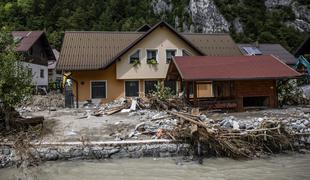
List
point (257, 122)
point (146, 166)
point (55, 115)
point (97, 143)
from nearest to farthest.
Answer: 1. point (146, 166)
2. point (97, 143)
3. point (257, 122)
4. point (55, 115)

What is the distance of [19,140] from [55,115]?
6.23 m

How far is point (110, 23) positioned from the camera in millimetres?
81125

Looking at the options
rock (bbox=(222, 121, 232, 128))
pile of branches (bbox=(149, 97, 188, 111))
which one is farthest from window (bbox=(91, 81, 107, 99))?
rock (bbox=(222, 121, 232, 128))

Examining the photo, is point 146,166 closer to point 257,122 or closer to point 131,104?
point 257,122

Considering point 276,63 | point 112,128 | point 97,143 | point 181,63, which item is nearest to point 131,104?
point 181,63

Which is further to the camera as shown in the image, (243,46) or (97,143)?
(243,46)

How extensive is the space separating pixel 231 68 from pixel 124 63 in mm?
8221

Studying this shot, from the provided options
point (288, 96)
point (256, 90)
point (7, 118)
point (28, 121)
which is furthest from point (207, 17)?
point (7, 118)

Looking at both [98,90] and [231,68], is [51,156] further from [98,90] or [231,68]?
[98,90]

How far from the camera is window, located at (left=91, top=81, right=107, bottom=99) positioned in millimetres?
25281

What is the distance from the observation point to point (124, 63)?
25359 mm

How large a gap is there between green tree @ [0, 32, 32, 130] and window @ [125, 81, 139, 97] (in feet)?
38.2

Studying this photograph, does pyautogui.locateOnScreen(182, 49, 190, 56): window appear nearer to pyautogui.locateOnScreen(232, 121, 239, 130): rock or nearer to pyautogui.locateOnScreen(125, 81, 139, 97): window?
pyautogui.locateOnScreen(125, 81, 139, 97): window

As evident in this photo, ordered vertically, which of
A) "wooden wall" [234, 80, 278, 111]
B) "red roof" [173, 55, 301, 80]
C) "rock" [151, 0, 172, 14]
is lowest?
"wooden wall" [234, 80, 278, 111]
